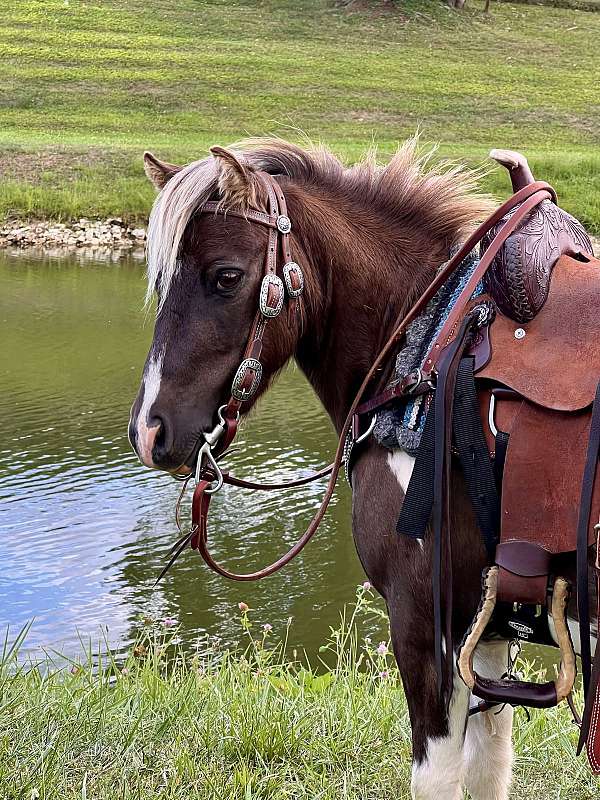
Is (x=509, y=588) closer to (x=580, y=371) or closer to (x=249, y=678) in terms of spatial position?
(x=580, y=371)

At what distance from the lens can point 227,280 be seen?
2.37m

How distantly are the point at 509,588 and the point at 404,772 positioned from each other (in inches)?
47.4

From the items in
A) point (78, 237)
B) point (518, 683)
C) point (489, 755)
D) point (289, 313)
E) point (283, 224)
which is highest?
point (283, 224)

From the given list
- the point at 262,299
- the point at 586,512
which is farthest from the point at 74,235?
the point at 586,512

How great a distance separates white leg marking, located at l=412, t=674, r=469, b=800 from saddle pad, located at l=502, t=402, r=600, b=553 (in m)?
0.45

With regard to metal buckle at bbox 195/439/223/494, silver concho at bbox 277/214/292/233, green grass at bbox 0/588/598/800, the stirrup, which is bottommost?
green grass at bbox 0/588/598/800

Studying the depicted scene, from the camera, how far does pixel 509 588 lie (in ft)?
7.02

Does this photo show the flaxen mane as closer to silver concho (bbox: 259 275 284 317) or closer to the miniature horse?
the miniature horse

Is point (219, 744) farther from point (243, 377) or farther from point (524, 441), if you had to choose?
point (524, 441)

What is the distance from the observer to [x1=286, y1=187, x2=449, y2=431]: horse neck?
2482 mm

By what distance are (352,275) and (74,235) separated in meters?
15.4

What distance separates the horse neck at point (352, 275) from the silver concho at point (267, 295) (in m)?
0.12

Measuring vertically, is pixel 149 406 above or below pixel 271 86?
above

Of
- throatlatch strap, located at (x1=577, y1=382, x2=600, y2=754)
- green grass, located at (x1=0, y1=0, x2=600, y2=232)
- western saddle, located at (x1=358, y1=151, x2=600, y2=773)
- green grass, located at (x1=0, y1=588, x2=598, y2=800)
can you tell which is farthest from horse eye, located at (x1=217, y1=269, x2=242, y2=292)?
green grass, located at (x1=0, y1=0, x2=600, y2=232)
